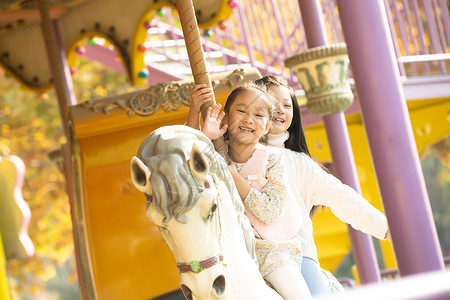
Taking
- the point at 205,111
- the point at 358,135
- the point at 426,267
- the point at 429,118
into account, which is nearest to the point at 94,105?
the point at 205,111

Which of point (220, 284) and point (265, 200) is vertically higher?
point (265, 200)

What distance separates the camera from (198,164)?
1.84 m

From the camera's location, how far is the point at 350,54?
2.47 meters

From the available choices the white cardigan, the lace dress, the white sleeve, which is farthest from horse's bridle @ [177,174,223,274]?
the white sleeve

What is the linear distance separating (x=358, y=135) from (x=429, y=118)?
82 cm

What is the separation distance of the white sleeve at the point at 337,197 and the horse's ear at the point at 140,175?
1.03 m

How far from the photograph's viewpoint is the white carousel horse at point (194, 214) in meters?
1.78

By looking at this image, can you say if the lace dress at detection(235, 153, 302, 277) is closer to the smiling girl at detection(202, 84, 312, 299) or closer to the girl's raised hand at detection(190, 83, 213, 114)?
the smiling girl at detection(202, 84, 312, 299)

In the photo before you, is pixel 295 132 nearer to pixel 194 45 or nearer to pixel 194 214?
pixel 194 45

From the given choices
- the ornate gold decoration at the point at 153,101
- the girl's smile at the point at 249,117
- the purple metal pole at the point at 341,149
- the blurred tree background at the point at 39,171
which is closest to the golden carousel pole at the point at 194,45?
the girl's smile at the point at 249,117

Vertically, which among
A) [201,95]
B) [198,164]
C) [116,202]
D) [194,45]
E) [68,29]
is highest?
[68,29]

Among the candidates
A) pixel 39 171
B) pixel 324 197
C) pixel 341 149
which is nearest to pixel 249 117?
pixel 324 197

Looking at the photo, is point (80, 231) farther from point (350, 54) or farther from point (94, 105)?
point (350, 54)

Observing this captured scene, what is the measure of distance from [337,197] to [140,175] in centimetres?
110
